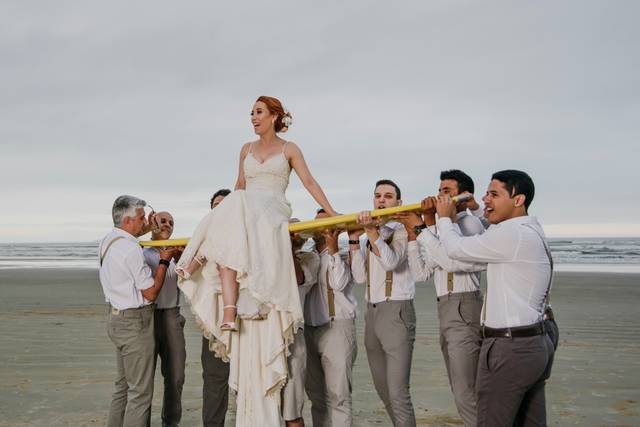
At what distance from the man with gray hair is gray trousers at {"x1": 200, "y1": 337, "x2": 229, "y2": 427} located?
1.81 ft

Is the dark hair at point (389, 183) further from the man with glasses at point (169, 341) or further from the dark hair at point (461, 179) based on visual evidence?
the man with glasses at point (169, 341)

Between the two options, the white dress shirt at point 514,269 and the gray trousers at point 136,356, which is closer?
the white dress shirt at point 514,269

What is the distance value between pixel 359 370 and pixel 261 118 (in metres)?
5.19

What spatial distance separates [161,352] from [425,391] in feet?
11.6

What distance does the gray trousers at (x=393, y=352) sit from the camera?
17.6ft

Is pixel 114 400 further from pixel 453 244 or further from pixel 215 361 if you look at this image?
pixel 453 244

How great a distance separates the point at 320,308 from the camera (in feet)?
18.2

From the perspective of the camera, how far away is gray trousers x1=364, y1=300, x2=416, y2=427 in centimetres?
538

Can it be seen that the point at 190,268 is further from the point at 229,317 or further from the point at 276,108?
the point at 276,108

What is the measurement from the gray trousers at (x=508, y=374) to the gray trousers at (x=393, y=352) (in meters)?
1.33

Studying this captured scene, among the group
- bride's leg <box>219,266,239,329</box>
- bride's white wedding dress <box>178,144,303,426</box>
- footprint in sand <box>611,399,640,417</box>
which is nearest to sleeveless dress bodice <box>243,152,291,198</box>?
bride's white wedding dress <box>178,144,303,426</box>

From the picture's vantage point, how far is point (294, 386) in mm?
4801

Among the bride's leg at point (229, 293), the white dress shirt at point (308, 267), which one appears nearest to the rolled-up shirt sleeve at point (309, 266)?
the white dress shirt at point (308, 267)

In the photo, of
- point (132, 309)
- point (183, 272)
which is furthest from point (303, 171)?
point (132, 309)
